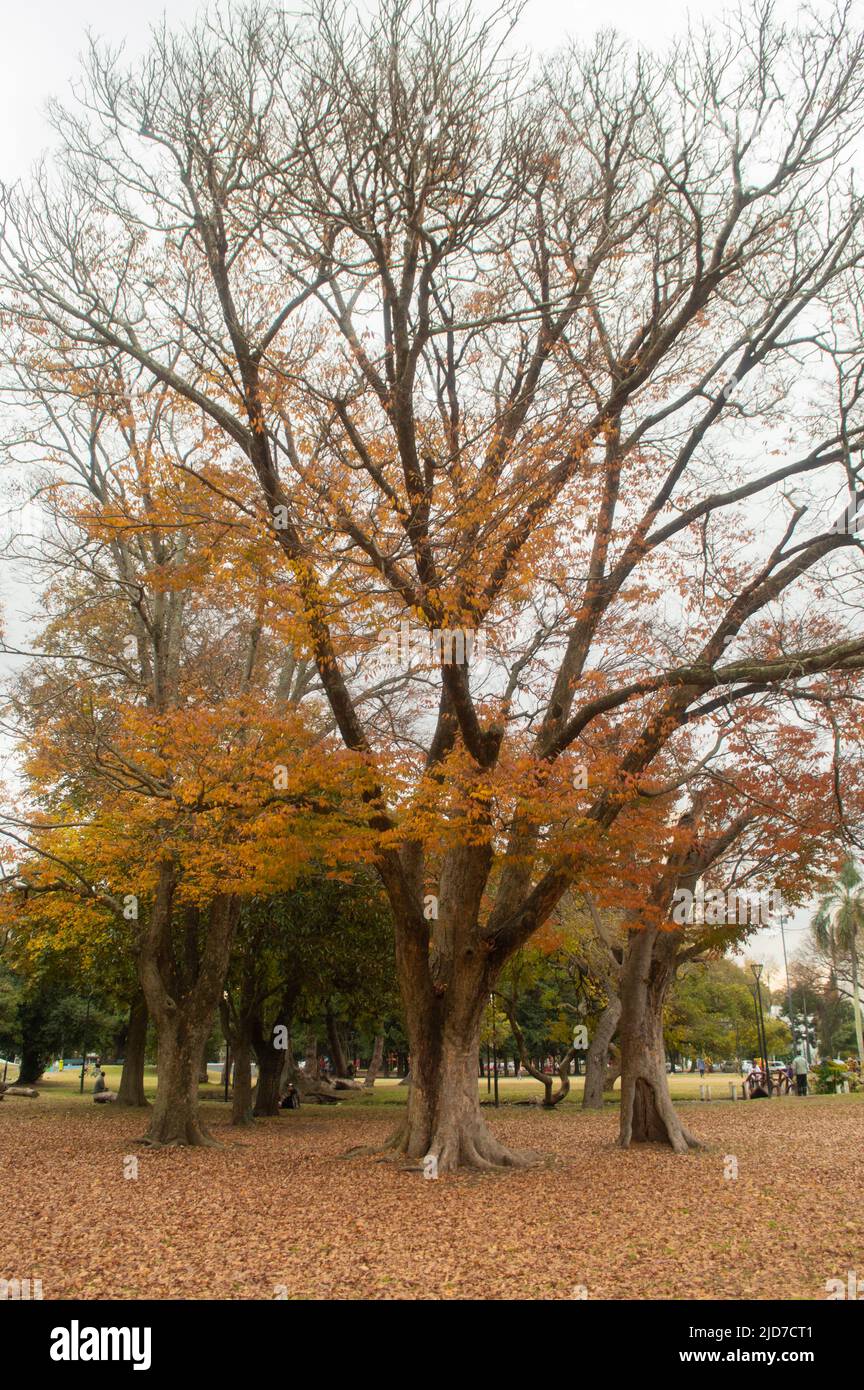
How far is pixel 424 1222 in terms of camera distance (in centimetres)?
844

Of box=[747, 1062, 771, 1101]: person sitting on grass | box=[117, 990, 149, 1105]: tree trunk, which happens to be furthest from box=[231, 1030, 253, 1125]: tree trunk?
box=[747, 1062, 771, 1101]: person sitting on grass

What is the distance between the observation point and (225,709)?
1355cm

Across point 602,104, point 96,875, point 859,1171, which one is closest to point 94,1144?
point 96,875

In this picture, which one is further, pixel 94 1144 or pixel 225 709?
pixel 94 1144

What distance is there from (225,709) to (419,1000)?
4707 millimetres

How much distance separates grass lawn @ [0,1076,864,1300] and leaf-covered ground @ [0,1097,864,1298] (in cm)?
3

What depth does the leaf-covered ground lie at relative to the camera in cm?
639

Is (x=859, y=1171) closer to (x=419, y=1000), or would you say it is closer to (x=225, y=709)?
(x=419, y=1000)

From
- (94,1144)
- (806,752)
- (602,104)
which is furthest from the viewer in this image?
(94,1144)

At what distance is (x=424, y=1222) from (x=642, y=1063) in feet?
22.8

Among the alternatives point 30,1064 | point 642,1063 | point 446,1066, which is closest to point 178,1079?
point 446,1066

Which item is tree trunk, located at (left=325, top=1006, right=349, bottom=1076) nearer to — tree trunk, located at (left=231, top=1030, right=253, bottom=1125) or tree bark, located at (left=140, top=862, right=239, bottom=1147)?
tree trunk, located at (left=231, top=1030, right=253, bottom=1125)

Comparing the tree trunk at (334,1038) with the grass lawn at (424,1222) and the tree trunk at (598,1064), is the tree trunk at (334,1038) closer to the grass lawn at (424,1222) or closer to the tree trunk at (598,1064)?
the tree trunk at (598,1064)

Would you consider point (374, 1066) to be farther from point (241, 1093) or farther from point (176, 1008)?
point (176, 1008)
